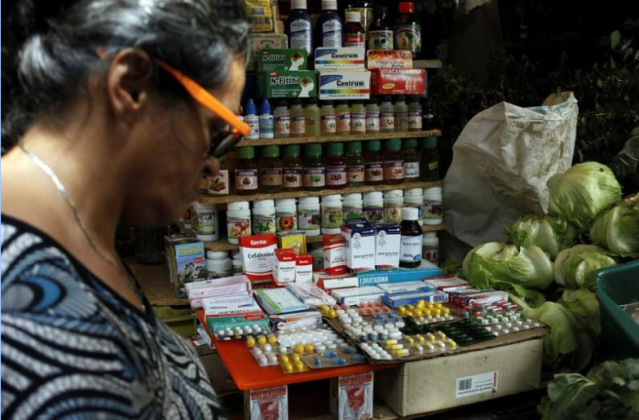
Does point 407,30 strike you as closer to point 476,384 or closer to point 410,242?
point 410,242

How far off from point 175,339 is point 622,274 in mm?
1681

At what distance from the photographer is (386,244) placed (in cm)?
256

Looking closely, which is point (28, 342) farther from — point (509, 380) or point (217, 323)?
point (509, 380)

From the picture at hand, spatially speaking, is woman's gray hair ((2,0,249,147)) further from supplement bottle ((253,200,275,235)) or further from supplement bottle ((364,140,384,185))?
supplement bottle ((364,140,384,185))

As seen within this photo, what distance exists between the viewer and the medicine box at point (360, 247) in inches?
98.4

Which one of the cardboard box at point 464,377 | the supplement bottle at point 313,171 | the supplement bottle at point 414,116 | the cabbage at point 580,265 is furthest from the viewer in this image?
the supplement bottle at point 414,116

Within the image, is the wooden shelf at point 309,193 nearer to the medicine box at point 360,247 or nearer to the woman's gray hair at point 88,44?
the medicine box at point 360,247

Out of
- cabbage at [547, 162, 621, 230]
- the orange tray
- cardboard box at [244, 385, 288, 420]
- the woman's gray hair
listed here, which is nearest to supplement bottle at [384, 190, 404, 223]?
cabbage at [547, 162, 621, 230]

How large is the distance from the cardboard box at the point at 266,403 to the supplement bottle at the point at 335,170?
1.21 m

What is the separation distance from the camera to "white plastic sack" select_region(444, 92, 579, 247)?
106 inches

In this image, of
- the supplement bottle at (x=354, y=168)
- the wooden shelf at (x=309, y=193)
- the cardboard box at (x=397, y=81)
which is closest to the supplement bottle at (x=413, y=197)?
the wooden shelf at (x=309, y=193)

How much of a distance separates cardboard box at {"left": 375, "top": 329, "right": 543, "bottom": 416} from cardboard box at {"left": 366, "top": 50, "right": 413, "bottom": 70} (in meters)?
1.38

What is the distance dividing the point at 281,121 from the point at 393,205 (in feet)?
2.08

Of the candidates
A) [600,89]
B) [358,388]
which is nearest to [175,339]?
[358,388]
